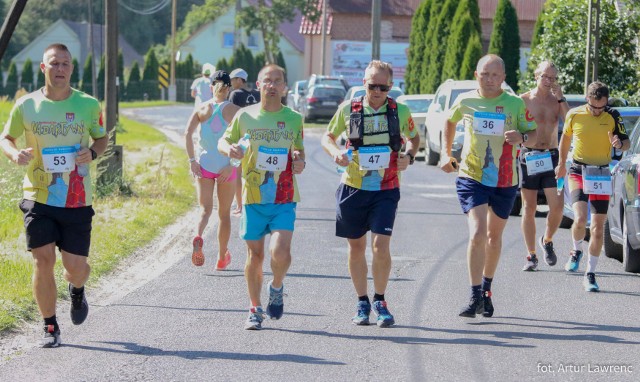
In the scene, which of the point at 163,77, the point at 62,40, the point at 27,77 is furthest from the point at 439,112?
the point at 62,40

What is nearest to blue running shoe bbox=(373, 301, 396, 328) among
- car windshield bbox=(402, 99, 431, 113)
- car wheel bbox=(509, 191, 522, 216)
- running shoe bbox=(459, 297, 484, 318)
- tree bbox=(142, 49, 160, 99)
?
running shoe bbox=(459, 297, 484, 318)

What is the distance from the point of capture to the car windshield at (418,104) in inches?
1209

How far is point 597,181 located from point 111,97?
9999 millimetres

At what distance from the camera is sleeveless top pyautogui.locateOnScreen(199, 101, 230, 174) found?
1146 centimetres

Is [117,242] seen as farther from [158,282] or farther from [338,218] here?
[338,218]

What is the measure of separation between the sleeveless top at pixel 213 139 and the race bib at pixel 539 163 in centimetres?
286

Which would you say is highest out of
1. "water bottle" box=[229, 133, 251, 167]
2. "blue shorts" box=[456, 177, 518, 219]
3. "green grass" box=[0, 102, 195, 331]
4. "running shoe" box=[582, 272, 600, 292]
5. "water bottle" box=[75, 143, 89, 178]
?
"water bottle" box=[229, 133, 251, 167]

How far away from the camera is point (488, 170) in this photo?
9.41 meters

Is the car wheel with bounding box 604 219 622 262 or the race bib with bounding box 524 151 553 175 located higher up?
the race bib with bounding box 524 151 553 175

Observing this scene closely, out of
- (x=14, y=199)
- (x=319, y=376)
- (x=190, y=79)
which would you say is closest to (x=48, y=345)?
(x=319, y=376)

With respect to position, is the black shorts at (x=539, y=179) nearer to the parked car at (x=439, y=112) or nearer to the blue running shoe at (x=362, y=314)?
the blue running shoe at (x=362, y=314)

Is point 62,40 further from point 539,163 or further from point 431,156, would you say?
point 539,163

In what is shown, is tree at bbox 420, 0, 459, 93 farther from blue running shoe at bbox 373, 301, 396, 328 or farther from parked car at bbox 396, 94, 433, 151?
blue running shoe at bbox 373, 301, 396, 328

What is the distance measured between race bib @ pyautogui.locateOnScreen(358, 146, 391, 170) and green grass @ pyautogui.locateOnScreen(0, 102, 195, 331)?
273 cm
